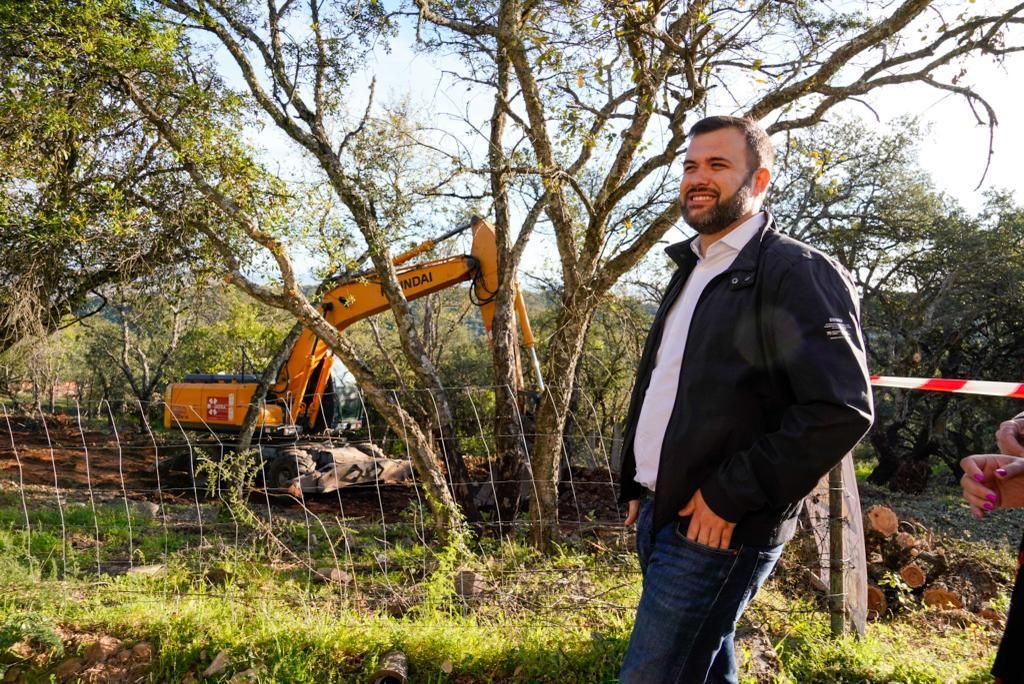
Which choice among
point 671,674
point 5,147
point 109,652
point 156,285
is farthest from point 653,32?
point 156,285

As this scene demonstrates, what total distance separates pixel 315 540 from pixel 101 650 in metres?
4.09

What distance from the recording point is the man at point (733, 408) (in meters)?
1.76

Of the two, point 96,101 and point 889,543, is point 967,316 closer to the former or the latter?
point 889,543

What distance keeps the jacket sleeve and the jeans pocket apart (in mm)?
97

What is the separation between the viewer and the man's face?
6.69 ft

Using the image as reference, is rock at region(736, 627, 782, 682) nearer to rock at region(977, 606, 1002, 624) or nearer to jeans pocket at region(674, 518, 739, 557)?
jeans pocket at region(674, 518, 739, 557)

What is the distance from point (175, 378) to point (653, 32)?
20.9 m

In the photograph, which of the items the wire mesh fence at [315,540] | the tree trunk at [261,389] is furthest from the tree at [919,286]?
the tree trunk at [261,389]

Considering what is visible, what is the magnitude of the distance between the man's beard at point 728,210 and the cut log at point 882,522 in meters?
5.28

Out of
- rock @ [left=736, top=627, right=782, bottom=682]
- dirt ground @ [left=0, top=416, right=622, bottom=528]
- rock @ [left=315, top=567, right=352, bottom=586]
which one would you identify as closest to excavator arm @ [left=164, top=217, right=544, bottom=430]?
dirt ground @ [left=0, top=416, right=622, bottom=528]

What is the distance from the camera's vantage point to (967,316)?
13062 millimetres

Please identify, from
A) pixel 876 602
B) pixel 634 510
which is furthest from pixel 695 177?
pixel 876 602

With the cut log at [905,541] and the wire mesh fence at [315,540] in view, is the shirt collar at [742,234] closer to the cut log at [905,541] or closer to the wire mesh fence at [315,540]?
the wire mesh fence at [315,540]

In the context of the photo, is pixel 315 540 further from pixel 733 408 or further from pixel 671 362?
pixel 733 408
